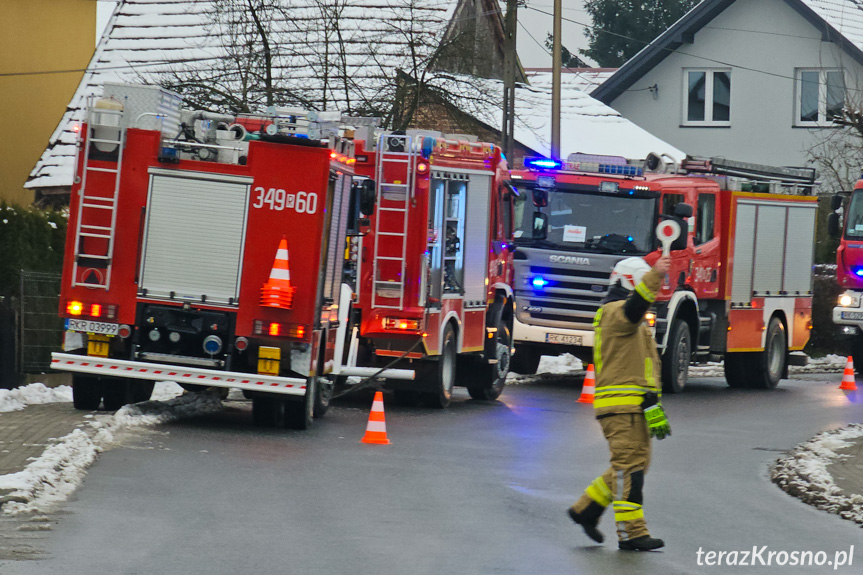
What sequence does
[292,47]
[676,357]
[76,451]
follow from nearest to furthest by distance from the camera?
[76,451]
[676,357]
[292,47]

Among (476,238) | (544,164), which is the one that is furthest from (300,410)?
(544,164)

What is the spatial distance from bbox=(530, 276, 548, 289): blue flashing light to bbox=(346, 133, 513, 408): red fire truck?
2486mm

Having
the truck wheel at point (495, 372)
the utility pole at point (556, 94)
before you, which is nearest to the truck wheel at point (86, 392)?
the truck wheel at point (495, 372)

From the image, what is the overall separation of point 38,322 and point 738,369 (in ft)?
36.2

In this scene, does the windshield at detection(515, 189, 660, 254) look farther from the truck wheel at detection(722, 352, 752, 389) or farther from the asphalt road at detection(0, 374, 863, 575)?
the asphalt road at detection(0, 374, 863, 575)

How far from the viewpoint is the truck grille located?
1989cm

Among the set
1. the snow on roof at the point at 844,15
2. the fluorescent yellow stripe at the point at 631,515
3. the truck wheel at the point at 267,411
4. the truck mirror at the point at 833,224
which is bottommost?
the fluorescent yellow stripe at the point at 631,515

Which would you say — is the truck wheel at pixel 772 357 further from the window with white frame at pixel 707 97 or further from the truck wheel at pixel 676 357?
the window with white frame at pixel 707 97

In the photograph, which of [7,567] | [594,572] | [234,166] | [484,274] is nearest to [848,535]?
[594,572]

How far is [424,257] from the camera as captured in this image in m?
16.0

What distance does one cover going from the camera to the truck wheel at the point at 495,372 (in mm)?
18344

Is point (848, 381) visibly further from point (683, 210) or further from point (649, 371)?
point (649, 371)

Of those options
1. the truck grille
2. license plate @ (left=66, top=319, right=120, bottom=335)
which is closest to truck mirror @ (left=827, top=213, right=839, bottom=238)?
the truck grille

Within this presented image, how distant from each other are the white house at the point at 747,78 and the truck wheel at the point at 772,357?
19.9 m
